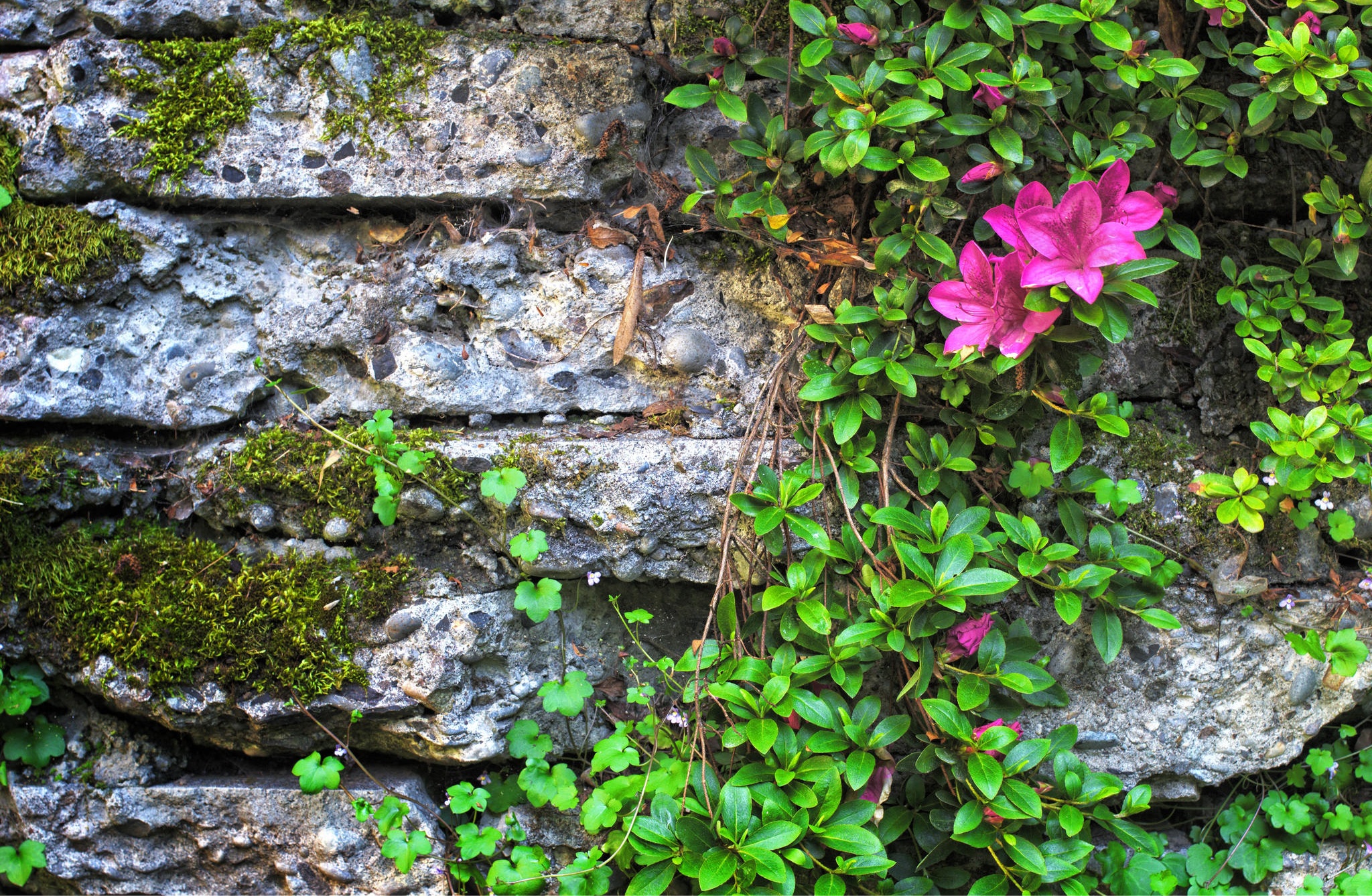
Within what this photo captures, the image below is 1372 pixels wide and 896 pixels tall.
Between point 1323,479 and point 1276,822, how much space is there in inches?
36.3

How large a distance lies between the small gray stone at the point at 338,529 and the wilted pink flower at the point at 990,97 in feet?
6.06

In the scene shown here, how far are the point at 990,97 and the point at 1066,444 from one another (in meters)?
0.82

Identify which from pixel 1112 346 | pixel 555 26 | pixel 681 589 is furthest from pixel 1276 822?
pixel 555 26

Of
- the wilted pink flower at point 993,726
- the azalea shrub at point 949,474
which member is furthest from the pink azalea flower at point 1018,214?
the wilted pink flower at point 993,726

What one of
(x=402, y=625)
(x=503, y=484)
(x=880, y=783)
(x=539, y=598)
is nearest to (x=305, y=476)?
(x=402, y=625)

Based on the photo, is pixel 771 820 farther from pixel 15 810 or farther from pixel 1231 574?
pixel 15 810

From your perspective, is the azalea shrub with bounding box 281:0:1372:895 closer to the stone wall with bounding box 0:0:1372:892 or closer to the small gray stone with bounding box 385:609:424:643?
the stone wall with bounding box 0:0:1372:892

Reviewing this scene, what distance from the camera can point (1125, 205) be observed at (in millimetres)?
1789

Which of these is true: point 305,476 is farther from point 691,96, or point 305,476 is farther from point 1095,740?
point 1095,740

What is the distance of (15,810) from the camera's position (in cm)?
212

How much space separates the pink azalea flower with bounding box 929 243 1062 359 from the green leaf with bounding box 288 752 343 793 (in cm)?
166

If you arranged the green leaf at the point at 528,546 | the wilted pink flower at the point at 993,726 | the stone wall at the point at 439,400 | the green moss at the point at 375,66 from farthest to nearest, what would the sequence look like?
the green moss at the point at 375,66 → the stone wall at the point at 439,400 → the green leaf at the point at 528,546 → the wilted pink flower at the point at 993,726

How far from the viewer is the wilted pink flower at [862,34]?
1.89 m

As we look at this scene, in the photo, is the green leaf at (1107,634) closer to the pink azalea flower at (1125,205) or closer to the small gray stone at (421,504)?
the pink azalea flower at (1125,205)
